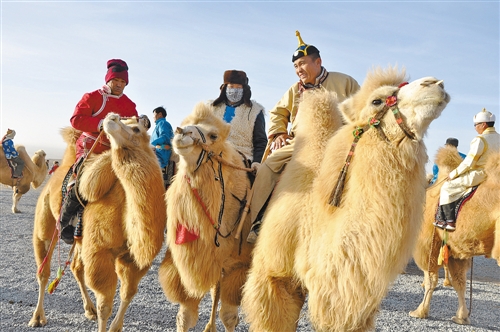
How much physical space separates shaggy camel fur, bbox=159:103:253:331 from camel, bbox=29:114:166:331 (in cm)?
38

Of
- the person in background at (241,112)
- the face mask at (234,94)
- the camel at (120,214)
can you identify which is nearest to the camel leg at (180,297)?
the camel at (120,214)

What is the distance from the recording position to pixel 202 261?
11.1ft

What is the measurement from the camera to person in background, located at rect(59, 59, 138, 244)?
4.42m

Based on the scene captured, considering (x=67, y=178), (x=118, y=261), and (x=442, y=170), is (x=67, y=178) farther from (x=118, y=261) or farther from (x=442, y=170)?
(x=442, y=170)

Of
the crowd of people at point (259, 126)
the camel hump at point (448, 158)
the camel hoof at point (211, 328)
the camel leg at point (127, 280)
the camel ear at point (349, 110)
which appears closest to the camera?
the camel ear at point (349, 110)

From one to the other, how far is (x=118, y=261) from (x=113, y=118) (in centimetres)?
141

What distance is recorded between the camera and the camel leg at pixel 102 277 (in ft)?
13.0

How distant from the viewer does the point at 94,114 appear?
4676 millimetres

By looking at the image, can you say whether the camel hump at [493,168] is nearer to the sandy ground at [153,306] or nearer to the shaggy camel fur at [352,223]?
the sandy ground at [153,306]

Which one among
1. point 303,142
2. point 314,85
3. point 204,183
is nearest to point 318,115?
point 303,142

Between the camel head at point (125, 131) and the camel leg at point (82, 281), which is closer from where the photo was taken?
the camel head at point (125, 131)

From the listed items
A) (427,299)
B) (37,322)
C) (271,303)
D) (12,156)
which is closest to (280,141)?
(271,303)

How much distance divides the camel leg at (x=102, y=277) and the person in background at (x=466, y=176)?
4.12 meters

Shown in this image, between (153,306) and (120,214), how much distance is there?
83.4 inches
